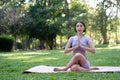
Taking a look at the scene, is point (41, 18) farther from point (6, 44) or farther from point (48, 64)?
point (48, 64)

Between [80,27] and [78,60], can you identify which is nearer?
[78,60]

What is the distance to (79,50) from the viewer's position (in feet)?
22.2

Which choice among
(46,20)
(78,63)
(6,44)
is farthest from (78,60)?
(46,20)

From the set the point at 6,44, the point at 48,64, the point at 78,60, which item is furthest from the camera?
the point at 6,44

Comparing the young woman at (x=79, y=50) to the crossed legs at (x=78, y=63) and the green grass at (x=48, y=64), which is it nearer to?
the crossed legs at (x=78, y=63)

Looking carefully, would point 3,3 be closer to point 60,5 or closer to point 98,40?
point 60,5

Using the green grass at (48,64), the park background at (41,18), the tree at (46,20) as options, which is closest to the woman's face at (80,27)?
the green grass at (48,64)

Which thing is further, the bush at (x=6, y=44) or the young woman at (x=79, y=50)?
the bush at (x=6, y=44)

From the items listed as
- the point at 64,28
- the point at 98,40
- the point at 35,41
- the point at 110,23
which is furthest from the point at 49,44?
the point at 98,40

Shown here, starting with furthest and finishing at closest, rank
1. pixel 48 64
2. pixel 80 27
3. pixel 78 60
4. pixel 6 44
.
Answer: pixel 6 44 < pixel 48 64 < pixel 80 27 < pixel 78 60

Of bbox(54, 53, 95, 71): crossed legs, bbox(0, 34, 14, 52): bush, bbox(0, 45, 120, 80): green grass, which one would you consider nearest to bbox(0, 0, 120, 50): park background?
bbox(0, 34, 14, 52): bush

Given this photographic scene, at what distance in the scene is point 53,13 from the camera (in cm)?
3092

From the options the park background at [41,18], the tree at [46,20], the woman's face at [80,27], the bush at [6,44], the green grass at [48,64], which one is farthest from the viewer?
the tree at [46,20]

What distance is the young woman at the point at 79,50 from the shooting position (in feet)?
21.5
